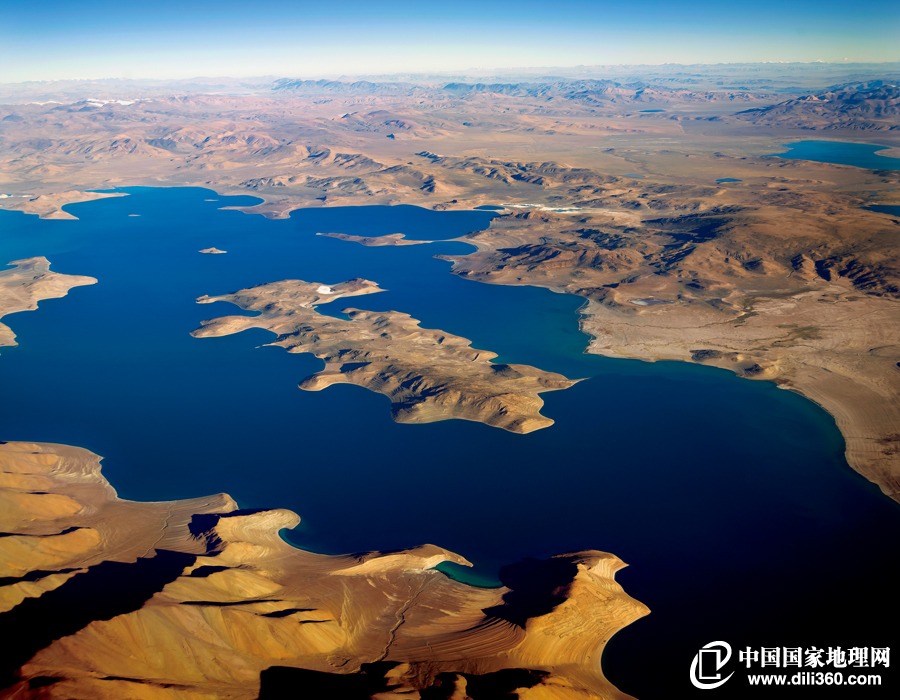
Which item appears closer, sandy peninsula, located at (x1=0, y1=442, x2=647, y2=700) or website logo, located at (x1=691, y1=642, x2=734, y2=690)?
sandy peninsula, located at (x1=0, y1=442, x2=647, y2=700)

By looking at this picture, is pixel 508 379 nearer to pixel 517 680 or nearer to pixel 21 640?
pixel 517 680

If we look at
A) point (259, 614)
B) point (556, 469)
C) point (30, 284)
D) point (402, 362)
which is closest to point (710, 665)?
point (556, 469)

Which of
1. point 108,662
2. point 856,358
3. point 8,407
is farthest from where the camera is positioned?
point 856,358

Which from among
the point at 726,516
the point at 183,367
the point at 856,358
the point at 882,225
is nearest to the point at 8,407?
the point at 183,367

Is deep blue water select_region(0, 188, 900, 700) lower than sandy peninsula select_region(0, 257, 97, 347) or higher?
lower

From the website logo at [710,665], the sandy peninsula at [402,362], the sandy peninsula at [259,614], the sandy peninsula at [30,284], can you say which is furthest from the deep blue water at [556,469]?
the sandy peninsula at [30,284]

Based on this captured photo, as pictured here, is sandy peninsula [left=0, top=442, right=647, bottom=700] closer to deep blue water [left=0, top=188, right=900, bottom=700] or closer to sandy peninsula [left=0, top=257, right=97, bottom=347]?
deep blue water [left=0, top=188, right=900, bottom=700]

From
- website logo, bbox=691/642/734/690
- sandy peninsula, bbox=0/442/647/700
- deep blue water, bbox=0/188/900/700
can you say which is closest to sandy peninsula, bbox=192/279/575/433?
deep blue water, bbox=0/188/900/700
